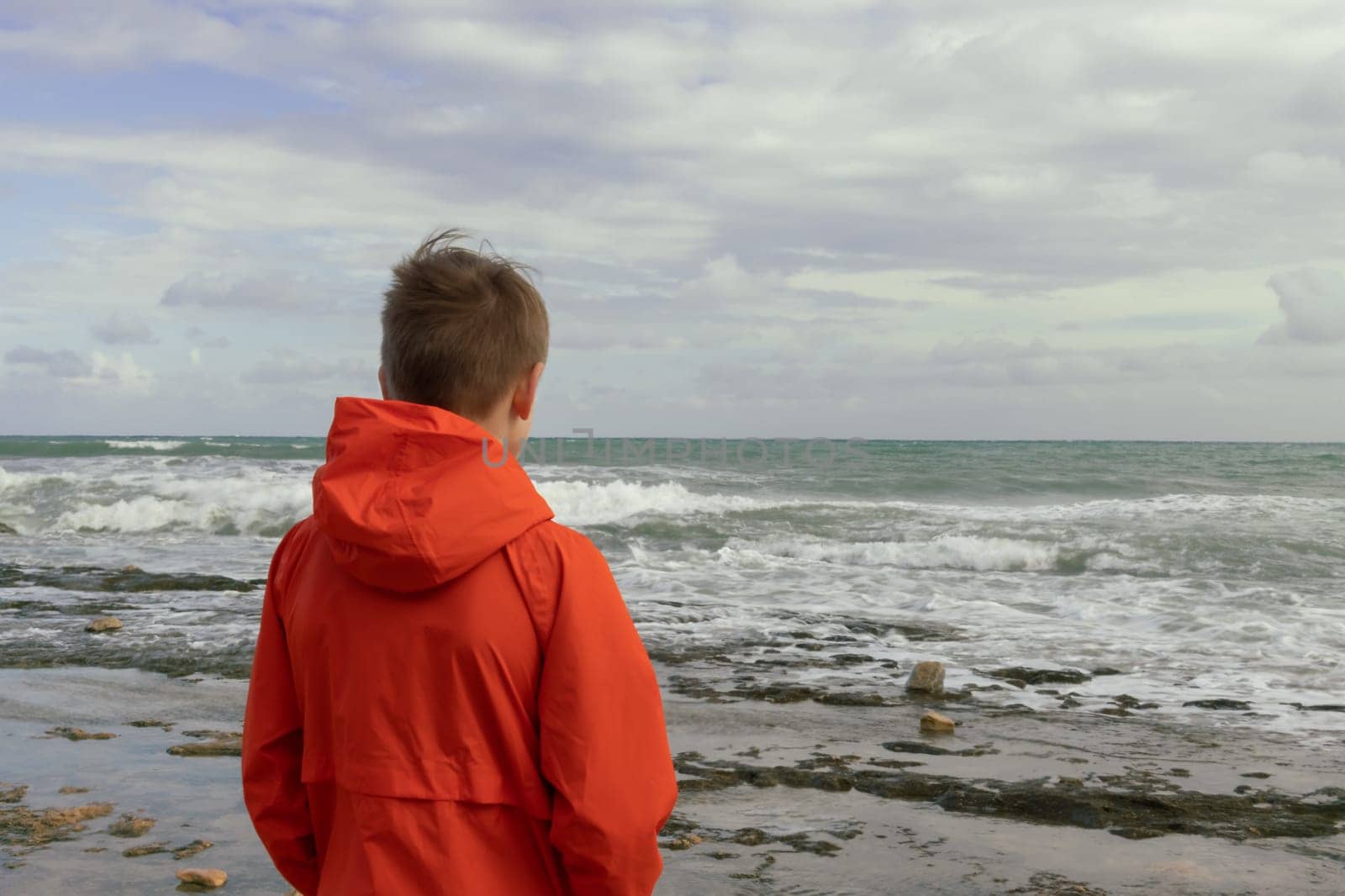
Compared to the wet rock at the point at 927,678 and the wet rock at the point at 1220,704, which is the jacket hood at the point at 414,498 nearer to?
the wet rock at the point at 927,678

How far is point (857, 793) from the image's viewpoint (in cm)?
514

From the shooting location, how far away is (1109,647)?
914 cm

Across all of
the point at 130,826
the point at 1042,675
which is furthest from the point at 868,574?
the point at 130,826

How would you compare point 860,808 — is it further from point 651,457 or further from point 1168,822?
point 651,457

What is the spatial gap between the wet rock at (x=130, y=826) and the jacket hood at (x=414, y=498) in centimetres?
352

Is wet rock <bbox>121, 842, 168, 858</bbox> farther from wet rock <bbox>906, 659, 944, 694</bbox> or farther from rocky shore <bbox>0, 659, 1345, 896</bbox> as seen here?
wet rock <bbox>906, 659, 944, 694</bbox>

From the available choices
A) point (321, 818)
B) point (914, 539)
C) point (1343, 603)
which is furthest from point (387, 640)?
point (914, 539)

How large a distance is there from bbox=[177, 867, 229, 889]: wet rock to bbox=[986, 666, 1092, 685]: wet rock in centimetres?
548

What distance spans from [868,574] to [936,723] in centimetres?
760

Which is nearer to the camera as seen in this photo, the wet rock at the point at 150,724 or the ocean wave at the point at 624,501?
the wet rock at the point at 150,724

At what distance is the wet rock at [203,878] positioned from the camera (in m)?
3.91

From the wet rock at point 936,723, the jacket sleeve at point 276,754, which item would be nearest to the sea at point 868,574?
the wet rock at point 936,723

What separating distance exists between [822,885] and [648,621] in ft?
19.8

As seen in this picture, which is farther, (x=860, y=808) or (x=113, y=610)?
(x=113, y=610)
